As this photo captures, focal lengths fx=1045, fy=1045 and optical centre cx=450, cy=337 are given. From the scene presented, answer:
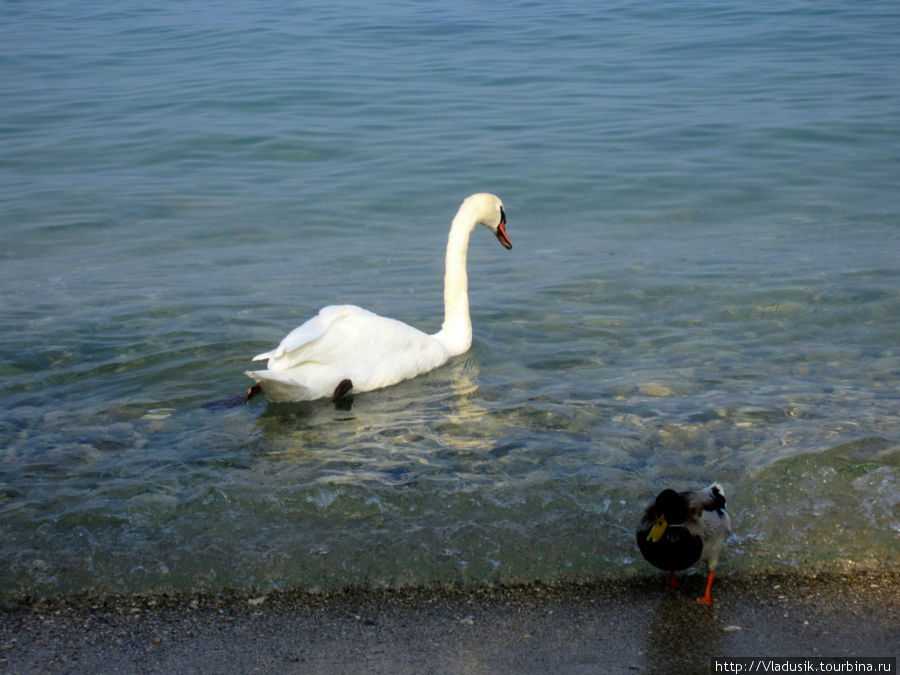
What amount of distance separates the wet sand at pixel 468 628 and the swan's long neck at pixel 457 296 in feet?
11.6

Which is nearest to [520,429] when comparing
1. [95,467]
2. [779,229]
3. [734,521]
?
[734,521]

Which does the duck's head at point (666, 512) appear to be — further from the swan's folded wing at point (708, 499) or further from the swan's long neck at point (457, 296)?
the swan's long neck at point (457, 296)

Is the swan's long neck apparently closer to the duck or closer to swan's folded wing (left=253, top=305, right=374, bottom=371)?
swan's folded wing (left=253, top=305, right=374, bottom=371)

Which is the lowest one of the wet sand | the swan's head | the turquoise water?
the wet sand

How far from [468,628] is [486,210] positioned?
15.3ft

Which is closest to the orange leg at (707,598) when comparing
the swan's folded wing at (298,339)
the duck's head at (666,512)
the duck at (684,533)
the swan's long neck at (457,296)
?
the duck at (684,533)

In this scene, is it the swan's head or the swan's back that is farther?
the swan's head

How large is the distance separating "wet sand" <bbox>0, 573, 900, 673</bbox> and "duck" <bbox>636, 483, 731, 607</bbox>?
0.16 metres

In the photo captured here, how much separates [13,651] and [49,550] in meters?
0.75

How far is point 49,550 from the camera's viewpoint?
Answer: 14.2 feet

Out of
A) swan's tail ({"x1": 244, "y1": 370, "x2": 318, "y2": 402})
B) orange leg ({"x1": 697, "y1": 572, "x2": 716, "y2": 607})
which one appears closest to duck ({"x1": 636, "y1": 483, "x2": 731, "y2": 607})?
orange leg ({"x1": 697, "y1": 572, "x2": 716, "y2": 607})

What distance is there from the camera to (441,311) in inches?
338

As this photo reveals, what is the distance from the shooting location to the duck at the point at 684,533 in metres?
3.82

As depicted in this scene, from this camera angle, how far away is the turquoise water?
448 cm
